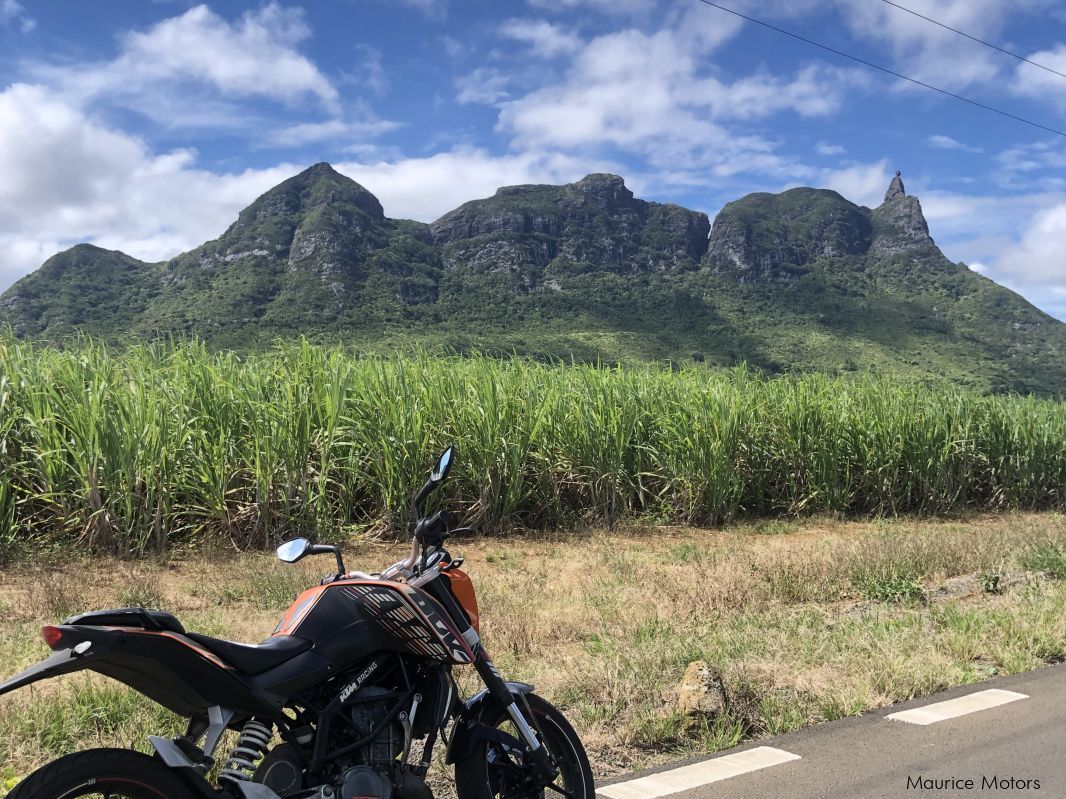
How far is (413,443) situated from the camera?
8.46 m

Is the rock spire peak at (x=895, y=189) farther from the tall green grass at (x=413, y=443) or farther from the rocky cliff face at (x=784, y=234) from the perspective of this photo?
the tall green grass at (x=413, y=443)

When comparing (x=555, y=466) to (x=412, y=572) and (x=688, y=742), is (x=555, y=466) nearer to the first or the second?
(x=688, y=742)

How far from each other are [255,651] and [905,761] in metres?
2.61

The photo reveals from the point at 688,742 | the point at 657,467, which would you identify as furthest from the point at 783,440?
the point at 688,742

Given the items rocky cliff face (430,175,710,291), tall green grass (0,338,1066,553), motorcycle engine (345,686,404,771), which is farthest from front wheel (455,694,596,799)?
rocky cliff face (430,175,710,291)

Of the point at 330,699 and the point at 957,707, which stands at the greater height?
the point at 330,699

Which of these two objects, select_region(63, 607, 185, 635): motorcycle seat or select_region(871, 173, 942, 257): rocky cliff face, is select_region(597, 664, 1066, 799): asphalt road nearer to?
select_region(63, 607, 185, 635): motorcycle seat

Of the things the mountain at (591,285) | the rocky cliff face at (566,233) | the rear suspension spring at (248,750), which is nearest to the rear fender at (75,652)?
the rear suspension spring at (248,750)

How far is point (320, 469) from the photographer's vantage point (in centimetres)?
824

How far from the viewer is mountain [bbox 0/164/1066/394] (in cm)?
5488

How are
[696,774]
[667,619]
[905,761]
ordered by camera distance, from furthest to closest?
1. [667,619]
2. [905,761]
3. [696,774]

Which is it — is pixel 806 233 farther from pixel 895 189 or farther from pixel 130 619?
pixel 130 619

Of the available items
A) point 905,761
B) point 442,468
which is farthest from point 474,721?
point 905,761

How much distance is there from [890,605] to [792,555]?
203 centimetres
